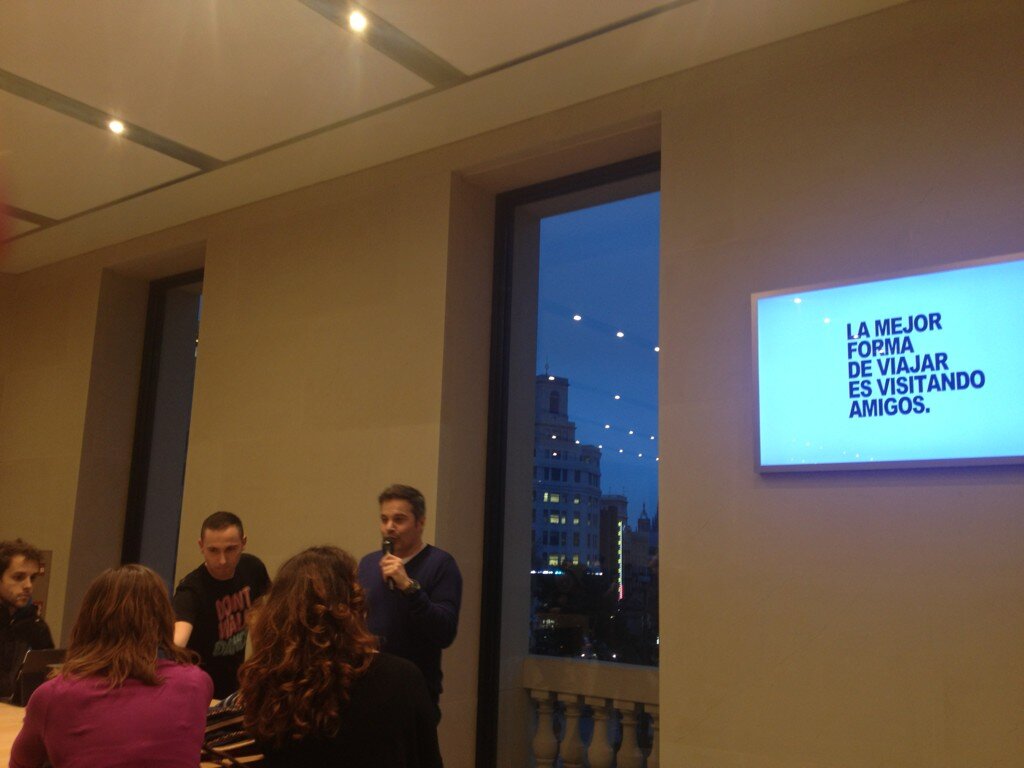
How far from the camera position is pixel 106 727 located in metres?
1.77

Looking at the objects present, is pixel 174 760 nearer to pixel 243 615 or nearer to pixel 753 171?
pixel 243 615

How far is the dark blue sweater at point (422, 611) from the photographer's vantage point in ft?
9.72

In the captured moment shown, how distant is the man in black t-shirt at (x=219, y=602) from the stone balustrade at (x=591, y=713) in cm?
143

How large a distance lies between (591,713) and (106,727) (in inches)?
108

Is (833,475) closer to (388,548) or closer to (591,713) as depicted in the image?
(388,548)

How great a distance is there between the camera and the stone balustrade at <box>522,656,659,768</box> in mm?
3936

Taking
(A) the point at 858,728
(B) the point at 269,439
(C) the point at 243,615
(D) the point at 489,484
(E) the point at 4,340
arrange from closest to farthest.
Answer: (A) the point at 858,728 → (C) the point at 243,615 → (D) the point at 489,484 → (B) the point at 269,439 → (E) the point at 4,340

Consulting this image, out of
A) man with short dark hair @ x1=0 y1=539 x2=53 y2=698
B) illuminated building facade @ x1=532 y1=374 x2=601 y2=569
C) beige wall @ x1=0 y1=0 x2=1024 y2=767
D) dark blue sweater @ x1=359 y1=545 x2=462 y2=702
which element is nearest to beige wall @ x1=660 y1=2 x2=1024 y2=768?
beige wall @ x1=0 y1=0 x2=1024 y2=767

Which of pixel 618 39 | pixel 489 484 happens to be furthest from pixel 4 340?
pixel 618 39

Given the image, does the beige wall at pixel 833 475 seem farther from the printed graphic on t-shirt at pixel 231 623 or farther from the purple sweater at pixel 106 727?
the purple sweater at pixel 106 727

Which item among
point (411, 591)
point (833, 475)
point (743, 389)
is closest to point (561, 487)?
point (743, 389)

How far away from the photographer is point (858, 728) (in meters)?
3.02

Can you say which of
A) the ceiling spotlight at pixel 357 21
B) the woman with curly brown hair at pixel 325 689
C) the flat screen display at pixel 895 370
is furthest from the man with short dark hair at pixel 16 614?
the flat screen display at pixel 895 370

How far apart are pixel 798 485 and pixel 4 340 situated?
5.74 metres
